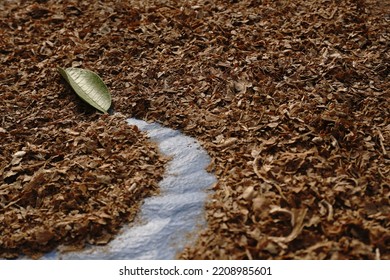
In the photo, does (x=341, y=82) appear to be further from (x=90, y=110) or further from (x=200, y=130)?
(x=90, y=110)

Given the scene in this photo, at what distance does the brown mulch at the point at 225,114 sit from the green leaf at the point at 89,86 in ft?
0.23

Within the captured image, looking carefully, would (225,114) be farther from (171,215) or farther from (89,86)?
(89,86)

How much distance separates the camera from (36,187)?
2539 mm

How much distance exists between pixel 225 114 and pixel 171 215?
77 cm

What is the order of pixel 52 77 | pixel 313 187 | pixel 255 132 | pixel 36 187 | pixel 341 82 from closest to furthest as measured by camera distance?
1. pixel 313 187
2. pixel 36 187
3. pixel 255 132
4. pixel 341 82
5. pixel 52 77

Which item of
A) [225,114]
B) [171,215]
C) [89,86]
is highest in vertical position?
[89,86]

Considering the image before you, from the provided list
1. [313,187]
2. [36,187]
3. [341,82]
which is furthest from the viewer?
[341,82]

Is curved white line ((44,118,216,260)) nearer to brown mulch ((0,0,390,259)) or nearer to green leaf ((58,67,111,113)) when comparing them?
brown mulch ((0,0,390,259))

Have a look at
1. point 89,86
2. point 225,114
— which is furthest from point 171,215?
point 89,86

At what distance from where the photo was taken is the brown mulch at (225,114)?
223 cm

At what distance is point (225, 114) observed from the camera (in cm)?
291

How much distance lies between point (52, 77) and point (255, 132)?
1.52 meters
